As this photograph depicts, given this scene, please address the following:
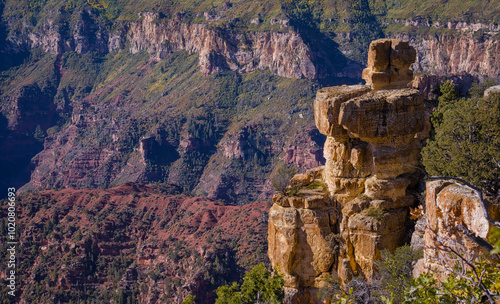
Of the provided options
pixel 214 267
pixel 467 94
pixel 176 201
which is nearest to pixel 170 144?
pixel 176 201

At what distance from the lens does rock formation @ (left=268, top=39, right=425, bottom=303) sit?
31734 millimetres

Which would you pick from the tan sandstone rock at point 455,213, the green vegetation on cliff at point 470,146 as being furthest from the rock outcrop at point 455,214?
the green vegetation on cliff at point 470,146

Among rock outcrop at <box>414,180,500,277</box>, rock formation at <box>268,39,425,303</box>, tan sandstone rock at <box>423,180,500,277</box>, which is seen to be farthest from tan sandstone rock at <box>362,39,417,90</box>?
tan sandstone rock at <box>423,180,500,277</box>

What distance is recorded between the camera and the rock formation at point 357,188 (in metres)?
31.7

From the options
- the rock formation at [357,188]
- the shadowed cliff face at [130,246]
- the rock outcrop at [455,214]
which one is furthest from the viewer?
the shadowed cliff face at [130,246]

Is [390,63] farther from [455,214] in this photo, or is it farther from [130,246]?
[130,246]

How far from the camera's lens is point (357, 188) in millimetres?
33531

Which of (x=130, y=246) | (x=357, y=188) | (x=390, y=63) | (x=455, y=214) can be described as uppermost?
(x=390, y=63)

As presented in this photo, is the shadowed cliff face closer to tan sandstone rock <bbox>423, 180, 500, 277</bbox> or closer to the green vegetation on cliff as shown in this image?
the green vegetation on cliff

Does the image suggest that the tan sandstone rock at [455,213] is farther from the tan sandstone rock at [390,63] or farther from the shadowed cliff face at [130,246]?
the shadowed cliff face at [130,246]

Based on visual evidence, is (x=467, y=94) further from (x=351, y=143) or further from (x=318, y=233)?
(x=318, y=233)

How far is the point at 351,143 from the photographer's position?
110ft

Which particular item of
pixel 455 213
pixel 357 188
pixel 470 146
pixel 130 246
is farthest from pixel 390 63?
pixel 130 246

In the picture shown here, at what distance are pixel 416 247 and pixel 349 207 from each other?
4.58m
